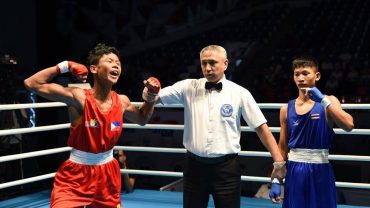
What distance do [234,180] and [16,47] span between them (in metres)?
7.28

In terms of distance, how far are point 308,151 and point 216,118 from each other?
597 millimetres

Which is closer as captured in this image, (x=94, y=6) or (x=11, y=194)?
(x=11, y=194)

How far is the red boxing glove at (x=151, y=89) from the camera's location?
2.53 m

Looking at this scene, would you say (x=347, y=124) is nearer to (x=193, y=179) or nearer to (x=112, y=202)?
(x=193, y=179)

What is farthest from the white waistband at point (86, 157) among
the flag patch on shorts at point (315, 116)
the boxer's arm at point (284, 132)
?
the flag patch on shorts at point (315, 116)

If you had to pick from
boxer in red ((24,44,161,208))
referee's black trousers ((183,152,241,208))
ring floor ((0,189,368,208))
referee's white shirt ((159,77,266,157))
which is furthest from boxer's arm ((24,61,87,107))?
ring floor ((0,189,368,208))

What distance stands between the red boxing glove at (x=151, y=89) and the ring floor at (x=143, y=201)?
1.51 meters

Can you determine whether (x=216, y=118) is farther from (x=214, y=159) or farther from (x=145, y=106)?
(x=145, y=106)

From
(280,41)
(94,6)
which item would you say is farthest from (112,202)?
(94,6)

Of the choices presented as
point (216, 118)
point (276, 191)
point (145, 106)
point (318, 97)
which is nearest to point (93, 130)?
point (145, 106)

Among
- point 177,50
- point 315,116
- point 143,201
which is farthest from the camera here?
point 177,50

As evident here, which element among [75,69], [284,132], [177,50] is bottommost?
[284,132]

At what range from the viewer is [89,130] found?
2.39m

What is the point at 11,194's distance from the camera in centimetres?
477
